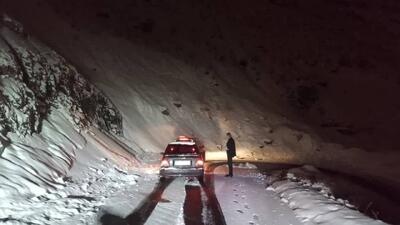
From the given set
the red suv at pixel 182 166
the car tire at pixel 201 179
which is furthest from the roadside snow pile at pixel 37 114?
the car tire at pixel 201 179

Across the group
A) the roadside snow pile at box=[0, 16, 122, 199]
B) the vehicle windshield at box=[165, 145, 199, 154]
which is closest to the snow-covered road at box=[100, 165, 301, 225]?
the vehicle windshield at box=[165, 145, 199, 154]

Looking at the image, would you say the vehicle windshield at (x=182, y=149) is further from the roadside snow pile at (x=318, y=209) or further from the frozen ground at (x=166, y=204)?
the roadside snow pile at (x=318, y=209)

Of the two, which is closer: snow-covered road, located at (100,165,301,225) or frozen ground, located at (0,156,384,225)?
frozen ground, located at (0,156,384,225)

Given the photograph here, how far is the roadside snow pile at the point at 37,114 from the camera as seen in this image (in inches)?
564

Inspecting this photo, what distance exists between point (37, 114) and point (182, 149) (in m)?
5.88

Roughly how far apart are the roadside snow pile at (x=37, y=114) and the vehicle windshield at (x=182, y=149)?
383 centimetres

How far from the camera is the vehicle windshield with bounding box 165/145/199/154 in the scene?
2009 centimetres

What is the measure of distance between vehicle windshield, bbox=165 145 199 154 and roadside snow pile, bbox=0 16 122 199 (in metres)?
3.83

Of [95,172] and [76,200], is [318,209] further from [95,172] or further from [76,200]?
[95,172]

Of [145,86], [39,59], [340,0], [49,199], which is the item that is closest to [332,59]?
[340,0]

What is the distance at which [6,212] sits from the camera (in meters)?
11.0

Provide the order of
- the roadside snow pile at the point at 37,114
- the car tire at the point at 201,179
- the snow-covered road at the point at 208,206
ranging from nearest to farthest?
1. the snow-covered road at the point at 208,206
2. the roadside snow pile at the point at 37,114
3. the car tire at the point at 201,179

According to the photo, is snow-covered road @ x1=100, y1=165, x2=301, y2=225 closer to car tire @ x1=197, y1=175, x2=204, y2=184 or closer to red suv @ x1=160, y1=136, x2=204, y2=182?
car tire @ x1=197, y1=175, x2=204, y2=184

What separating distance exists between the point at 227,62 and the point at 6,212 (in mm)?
41206
